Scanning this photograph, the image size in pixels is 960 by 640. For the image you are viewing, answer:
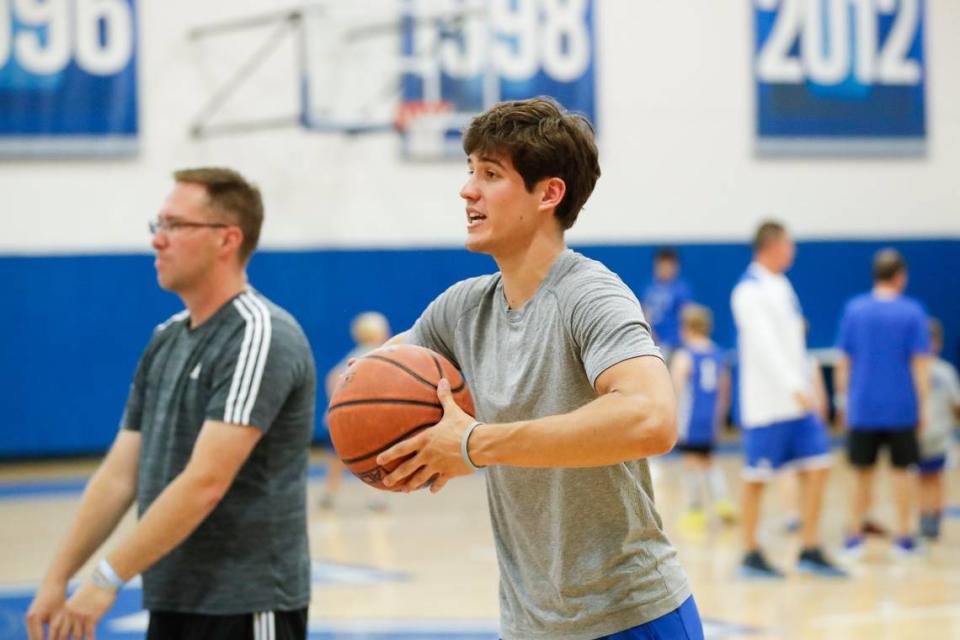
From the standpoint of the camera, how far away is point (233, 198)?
3.90 metres

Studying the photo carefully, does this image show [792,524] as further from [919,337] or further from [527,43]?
[527,43]

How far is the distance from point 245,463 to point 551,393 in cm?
116

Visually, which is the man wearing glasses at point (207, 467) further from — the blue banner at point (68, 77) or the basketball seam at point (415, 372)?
the blue banner at point (68, 77)

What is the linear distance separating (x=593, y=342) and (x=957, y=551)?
7046 mm

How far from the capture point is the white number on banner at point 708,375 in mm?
10656

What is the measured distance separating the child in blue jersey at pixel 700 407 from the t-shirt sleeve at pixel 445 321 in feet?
24.2

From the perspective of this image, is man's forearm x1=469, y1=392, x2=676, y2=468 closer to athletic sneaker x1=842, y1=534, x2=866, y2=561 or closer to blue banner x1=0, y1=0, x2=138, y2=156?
athletic sneaker x1=842, y1=534, x2=866, y2=561

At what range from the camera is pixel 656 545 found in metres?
2.96

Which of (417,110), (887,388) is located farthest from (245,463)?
(417,110)

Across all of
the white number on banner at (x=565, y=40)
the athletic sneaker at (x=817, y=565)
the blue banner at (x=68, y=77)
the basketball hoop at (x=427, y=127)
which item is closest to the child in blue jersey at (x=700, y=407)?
the athletic sneaker at (x=817, y=565)

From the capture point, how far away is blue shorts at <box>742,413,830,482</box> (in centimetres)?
800

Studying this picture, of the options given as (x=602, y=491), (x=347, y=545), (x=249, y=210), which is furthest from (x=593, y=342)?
(x=347, y=545)

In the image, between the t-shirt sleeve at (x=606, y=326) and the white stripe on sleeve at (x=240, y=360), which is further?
the white stripe on sleeve at (x=240, y=360)

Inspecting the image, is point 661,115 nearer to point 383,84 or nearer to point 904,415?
point 383,84
